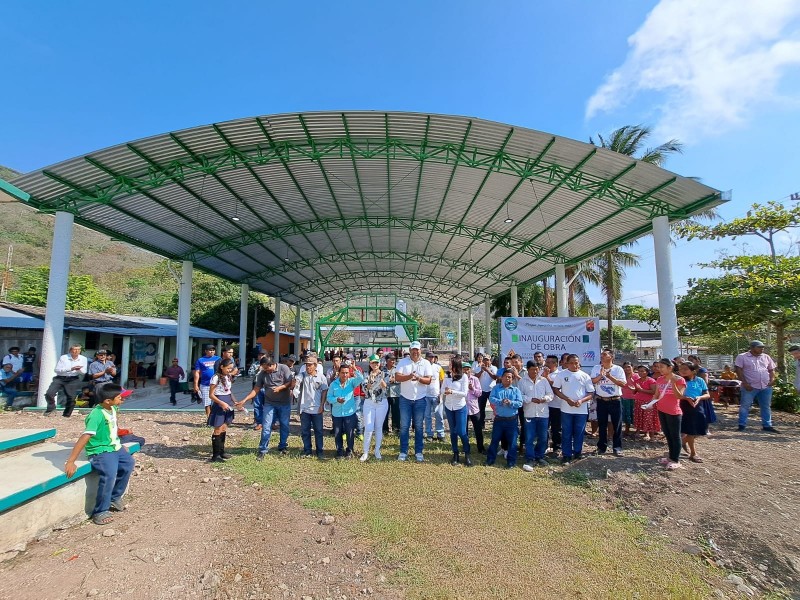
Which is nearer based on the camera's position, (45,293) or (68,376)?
(68,376)

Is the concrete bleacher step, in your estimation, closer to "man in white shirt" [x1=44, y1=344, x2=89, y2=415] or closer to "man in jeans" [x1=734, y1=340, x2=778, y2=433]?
"man in white shirt" [x1=44, y1=344, x2=89, y2=415]

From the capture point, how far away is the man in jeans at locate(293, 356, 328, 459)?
21.4ft

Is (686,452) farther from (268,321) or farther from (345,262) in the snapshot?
(268,321)

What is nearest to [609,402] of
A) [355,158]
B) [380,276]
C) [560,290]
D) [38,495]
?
[38,495]

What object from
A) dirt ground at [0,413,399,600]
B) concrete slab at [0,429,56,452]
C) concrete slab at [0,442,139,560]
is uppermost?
concrete slab at [0,429,56,452]

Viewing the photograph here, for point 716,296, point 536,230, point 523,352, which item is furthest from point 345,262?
point 716,296

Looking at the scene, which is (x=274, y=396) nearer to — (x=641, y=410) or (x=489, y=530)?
(x=489, y=530)

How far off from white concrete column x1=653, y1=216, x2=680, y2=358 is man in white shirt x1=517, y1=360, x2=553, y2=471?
6149 mm

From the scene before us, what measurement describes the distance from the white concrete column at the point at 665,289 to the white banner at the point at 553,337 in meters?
1.80

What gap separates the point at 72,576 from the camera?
3166mm

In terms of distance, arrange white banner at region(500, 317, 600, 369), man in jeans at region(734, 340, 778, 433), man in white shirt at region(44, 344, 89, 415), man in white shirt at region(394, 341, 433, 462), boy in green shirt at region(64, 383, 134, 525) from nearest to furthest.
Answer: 1. boy in green shirt at region(64, 383, 134, 525)
2. man in white shirt at region(394, 341, 433, 462)
3. man in jeans at region(734, 340, 778, 433)
4. man in white shirt at region(44, 344, 89, 415)
5. white banner at region(500, 317, 600, 369)

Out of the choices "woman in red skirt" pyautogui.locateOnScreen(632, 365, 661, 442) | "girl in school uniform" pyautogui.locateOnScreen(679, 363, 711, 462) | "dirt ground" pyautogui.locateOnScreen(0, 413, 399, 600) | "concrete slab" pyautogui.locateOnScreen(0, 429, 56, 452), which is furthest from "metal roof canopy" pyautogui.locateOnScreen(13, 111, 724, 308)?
"dirt ground" pyautogui.locateOnScreen(0, 413, 399, 600)

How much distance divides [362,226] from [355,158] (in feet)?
21.9

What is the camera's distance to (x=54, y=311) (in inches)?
427
